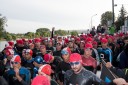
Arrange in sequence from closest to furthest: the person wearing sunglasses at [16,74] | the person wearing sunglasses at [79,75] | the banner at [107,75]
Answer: the banner at [107,75] → the person wearing sunglasses at [79,75] → the person wearing sunglasses at [16,74]

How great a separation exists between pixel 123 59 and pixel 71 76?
9.53ft

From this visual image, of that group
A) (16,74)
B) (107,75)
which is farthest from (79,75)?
(16,74)

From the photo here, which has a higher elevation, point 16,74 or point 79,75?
point 79,75

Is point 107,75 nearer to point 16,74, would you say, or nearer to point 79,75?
point 79,75

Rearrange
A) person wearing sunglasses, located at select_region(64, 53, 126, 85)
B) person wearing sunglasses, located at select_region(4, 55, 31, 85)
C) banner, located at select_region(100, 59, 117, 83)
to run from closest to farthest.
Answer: banner, located at select_region(100, 59, 117, 83) → person wearing sunglasses, located at select_region(64, 53, 126, 85) → person wearing sunglasses, located at select_region(4, 55, 31, 85)

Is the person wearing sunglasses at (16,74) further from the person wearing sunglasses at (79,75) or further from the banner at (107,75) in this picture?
the banner at (107,75)

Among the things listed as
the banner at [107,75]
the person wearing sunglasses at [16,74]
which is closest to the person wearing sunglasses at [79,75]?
the banner at [107,75]

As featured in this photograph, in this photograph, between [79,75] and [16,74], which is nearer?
[79,75]

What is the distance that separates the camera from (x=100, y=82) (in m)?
6.25

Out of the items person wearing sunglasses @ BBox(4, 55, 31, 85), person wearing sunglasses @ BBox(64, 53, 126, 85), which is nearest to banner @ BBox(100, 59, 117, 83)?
person wearing sunglasses @ BBox(64, 53, 126, 85)

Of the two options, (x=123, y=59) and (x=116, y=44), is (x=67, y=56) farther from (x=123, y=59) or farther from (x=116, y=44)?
(x=116, y=44)

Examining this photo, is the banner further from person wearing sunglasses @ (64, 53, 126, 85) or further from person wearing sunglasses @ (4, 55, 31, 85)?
person wearing sunglasses @ (4, 55, 31, 85)

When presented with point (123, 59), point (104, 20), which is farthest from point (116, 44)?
point (104, 20)

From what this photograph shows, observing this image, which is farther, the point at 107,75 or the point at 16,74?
the point at 16,74
